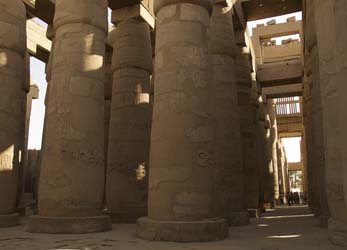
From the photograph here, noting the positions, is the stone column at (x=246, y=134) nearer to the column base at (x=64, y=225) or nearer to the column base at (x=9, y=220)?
the column base at (x=64, y=225)

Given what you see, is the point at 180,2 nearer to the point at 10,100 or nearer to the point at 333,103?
the point at 333,103

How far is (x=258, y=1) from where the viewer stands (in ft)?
47.7

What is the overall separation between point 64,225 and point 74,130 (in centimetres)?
191

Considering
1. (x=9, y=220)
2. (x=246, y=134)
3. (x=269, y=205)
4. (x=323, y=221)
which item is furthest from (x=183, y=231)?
(x=269, y=205)

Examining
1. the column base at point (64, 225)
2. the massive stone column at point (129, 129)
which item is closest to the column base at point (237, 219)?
the massive stone column at point (129, 129)

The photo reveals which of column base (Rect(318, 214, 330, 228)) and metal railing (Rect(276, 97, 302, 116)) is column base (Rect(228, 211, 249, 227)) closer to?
column base (Rect(318, 214, 330, 228))

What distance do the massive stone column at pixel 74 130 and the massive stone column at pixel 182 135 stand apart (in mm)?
1660

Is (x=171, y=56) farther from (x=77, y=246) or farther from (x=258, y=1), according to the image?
(x=258, y=1)

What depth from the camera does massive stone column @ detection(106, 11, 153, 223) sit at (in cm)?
1015

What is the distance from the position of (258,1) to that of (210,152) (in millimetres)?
10208

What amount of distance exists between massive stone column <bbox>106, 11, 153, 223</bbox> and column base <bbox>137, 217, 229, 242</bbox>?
3.97 metres

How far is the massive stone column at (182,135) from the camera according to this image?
19.6 feet

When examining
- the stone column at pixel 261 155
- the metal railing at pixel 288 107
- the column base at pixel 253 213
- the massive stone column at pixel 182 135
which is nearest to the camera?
the massive stone column at pixel 182 135

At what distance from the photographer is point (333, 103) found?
220 inches
